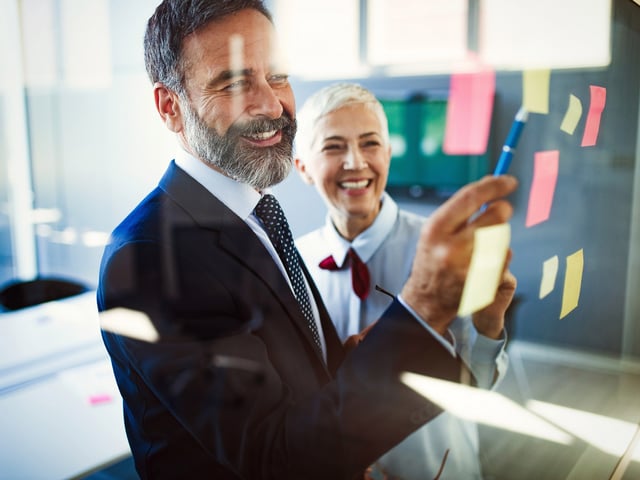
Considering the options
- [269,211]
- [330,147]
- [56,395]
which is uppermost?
[330,147]

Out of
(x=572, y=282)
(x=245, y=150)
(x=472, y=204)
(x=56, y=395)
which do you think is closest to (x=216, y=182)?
(x=245, y=150)

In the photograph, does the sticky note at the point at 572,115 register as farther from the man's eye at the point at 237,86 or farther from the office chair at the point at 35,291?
the office chair at the point at 35,291

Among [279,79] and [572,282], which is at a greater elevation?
[279,79]

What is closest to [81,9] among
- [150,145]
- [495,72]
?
[150,145]

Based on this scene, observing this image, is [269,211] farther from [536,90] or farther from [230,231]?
[536,90]

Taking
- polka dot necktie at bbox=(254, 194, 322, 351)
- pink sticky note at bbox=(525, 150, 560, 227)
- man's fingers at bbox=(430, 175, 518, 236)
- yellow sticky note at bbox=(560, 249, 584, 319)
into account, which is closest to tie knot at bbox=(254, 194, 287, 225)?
polka dot necktie at bbox=(254, 194, 322, 351)

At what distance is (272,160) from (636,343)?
182 cm

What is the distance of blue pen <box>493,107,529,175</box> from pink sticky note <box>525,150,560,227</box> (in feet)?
0.49

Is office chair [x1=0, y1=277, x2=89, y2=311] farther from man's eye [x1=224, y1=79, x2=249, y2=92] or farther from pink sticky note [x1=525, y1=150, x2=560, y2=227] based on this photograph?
pink sticky note [x1=525, y1=150, x2=560, y2=227]

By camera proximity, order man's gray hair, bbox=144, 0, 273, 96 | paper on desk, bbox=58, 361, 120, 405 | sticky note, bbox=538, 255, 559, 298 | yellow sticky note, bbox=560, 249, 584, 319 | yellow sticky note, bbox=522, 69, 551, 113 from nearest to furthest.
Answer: man's gray hair, bbox=144, 0, 273, 96 → yellow sticky note, bbox=522, 69, 551, 113 → paper on desk, bbox=58, 361, 120, 405 → sticky note, bbox=538, 255, 559, 298 → yellow sticky note, bbox=560, 249, 584, 319

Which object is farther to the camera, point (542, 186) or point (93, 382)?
point (93, 382)

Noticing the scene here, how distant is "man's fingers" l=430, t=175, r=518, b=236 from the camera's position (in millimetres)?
961

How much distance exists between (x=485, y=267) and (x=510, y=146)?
198mm

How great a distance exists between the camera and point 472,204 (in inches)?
38.1
